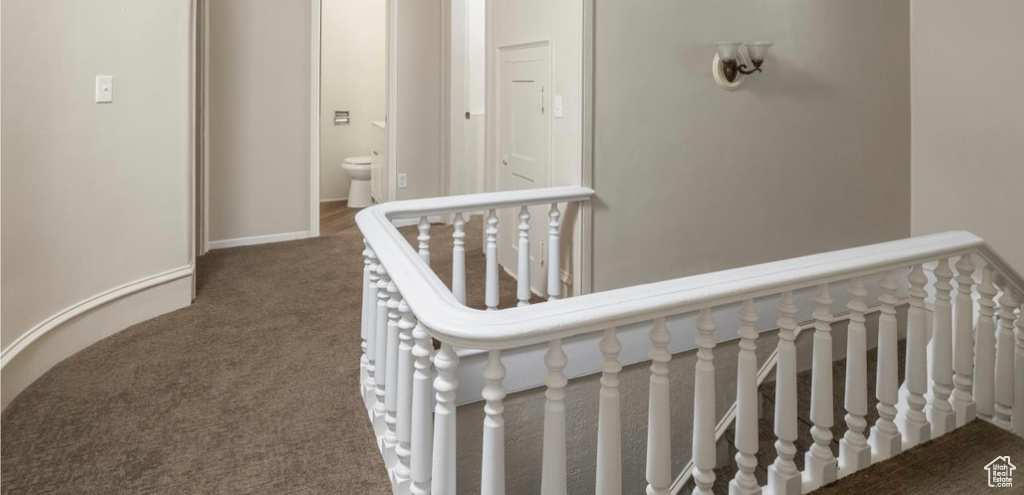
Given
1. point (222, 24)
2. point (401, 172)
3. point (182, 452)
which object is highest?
point (222, 24)

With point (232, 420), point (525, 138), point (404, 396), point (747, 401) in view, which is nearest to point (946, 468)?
point (747, 401)

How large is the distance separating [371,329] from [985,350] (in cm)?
196

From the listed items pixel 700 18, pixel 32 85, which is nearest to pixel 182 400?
pixel 32 85

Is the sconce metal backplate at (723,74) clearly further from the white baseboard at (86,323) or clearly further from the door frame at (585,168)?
the white baseboard at (86,323)

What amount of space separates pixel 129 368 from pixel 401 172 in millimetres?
3317

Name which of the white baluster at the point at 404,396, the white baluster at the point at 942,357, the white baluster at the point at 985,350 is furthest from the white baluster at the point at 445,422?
the white baluster at the point at 985,350

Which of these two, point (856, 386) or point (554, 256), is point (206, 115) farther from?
point (856, 386)

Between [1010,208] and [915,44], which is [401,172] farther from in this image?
[1010,208]

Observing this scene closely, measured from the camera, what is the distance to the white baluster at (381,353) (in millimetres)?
2094

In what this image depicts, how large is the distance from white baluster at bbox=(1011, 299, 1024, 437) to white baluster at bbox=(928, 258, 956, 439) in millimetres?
302

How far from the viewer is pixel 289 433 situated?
7.68 feet

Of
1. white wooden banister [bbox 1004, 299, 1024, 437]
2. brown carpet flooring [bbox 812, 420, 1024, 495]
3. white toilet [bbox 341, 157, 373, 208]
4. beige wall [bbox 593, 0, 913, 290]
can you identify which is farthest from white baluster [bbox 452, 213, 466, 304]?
white toilet [bbox 341, 157, 373, 208]

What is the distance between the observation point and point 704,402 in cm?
165

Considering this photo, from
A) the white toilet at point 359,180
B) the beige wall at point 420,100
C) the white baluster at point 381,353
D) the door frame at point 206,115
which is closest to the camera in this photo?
the white baluster at point 381,353
